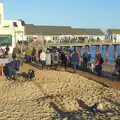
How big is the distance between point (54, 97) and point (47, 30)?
69.7 meters

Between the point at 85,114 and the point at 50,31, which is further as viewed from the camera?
the point at 50,31

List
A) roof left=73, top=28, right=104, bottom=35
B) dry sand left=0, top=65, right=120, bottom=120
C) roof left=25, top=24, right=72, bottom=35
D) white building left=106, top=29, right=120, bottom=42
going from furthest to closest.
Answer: white building left=106, top=29, right=120, bottom=42
roof left=73, top=28, right=104, bottom=35
roof left=25, top=24, right=72, bottom=35
dry sand left=0, top=65, right=120, bottom=120

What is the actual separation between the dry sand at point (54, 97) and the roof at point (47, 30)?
59750 millimetres

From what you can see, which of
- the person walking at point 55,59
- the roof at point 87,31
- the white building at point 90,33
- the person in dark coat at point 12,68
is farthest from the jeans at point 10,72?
the roof at point 87,31

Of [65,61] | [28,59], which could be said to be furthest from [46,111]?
[28,59]

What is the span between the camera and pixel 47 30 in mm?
81188

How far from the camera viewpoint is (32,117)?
9852 millimetres

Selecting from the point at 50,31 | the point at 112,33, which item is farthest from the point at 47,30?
the point at 112,33

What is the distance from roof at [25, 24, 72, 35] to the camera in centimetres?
7653

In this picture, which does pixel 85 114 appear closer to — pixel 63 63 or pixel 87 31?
pixel 63 63

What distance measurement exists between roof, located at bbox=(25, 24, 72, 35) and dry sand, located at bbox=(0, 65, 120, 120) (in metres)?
59.8

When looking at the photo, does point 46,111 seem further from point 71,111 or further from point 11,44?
point 11,44

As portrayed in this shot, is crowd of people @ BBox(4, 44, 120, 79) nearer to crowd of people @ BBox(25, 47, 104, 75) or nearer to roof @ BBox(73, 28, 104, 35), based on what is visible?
crowd of people @ BBox(25, 47, 104, 75)

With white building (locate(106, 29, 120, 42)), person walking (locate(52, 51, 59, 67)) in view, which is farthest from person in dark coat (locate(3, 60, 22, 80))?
white building (locate(106, 29, 120, 42))
